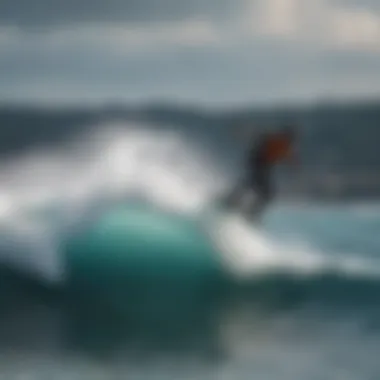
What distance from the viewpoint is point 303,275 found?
1.64 meters

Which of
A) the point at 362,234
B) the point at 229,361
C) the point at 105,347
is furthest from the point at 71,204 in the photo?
the point at 362,234

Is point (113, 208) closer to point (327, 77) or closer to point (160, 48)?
point (160, 48)

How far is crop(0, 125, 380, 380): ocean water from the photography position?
1.62 m

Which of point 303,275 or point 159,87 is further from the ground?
point 159,87

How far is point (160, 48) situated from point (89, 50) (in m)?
0.10

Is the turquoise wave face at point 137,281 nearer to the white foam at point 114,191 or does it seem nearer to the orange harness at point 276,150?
the white foam at point 114,191

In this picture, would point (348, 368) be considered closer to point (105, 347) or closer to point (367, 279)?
point (367, 279)

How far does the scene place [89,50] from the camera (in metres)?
1.65

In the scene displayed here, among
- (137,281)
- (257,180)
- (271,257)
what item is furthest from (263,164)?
(137,281)

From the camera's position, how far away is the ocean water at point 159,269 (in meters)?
1.62

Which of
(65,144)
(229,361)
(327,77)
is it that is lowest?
(229,361)

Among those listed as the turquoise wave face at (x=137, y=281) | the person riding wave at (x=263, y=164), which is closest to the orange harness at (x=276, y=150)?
the person riding wave at (x=263, y=164)

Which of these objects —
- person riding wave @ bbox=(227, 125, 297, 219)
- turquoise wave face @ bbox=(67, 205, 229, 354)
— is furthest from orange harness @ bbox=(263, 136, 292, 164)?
turquoise wave face @ bbox=(67, 205, 229, 354)

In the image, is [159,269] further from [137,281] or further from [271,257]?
[271,257]
